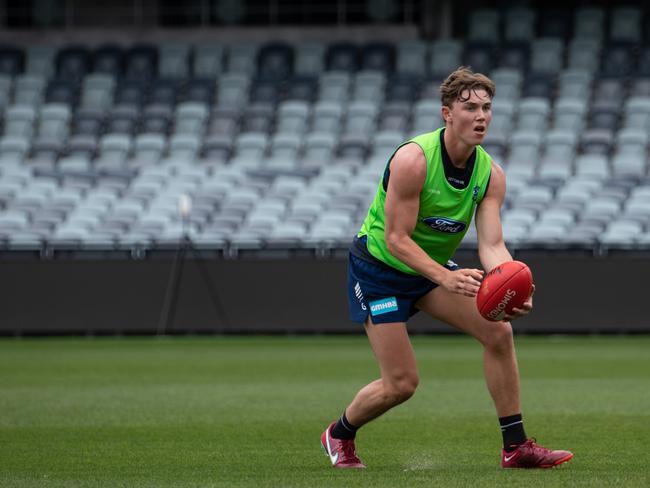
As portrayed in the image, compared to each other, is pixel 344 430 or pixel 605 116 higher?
pixel 344 430

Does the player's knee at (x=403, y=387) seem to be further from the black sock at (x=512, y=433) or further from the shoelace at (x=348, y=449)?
the black sock at (x=512, y=433)

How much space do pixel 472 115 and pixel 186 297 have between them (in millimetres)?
14779

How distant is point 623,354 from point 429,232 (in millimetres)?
11021

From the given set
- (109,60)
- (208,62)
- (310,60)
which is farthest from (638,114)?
(109,60)

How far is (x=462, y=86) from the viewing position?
7406mm

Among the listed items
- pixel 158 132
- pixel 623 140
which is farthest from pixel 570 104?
pixel 158 132

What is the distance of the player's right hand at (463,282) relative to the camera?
23.5 feet

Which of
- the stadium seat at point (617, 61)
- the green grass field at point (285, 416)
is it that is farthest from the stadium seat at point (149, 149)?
the green grass field at point (285, 416)

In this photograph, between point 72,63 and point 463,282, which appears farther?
point 72,63

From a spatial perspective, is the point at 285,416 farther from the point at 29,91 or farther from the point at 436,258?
the point at 29,91

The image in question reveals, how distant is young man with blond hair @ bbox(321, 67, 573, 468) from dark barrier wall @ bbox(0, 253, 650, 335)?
13537 mm

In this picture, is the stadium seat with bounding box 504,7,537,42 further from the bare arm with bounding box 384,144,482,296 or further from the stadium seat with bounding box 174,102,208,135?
the bare arm with bounding box 384,144,482,296

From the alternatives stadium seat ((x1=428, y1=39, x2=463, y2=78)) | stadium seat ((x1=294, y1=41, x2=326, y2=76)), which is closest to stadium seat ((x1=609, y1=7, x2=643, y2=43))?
stadium seat ((x1=428, y1=39, x2=463, y2=78))

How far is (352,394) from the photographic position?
1295 cm
